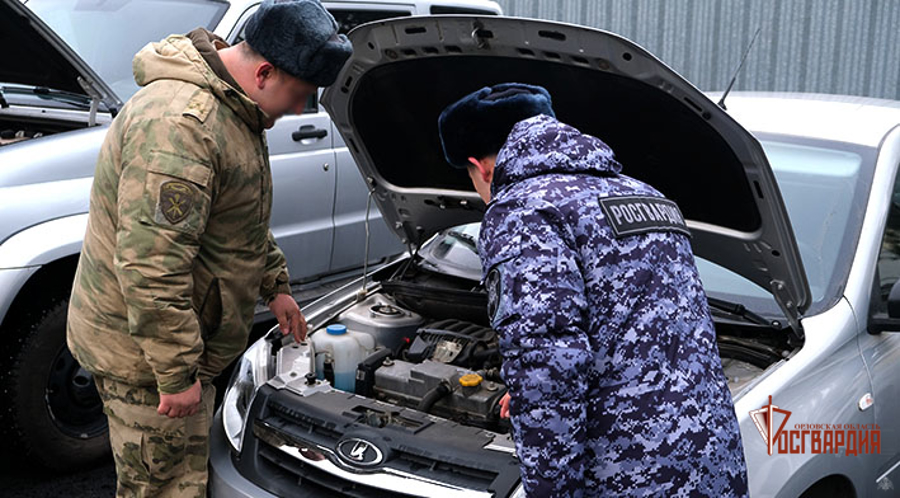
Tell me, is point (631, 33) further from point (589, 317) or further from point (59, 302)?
point (589, 317)

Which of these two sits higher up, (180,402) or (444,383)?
(180,402)

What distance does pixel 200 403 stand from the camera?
8.86 feet

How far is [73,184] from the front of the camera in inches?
158

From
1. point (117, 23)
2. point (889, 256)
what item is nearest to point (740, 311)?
point (889, 256)

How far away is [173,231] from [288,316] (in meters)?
0.89

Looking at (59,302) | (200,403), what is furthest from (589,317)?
(59,302)

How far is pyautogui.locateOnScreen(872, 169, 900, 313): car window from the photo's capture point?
2.97 metres

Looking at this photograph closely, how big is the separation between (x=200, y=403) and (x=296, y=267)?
2549 mm

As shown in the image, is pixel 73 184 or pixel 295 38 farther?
pixel 73 184

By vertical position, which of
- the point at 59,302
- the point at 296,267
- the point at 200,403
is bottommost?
the point at 296,267

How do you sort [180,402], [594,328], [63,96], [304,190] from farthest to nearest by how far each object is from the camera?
[304,190]
[63,96]
[180,402]
[594,328]

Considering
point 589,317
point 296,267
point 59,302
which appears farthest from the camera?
point 296,267

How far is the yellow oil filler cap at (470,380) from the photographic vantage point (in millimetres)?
2873

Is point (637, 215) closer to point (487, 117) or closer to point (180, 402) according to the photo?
point (487, 117)
